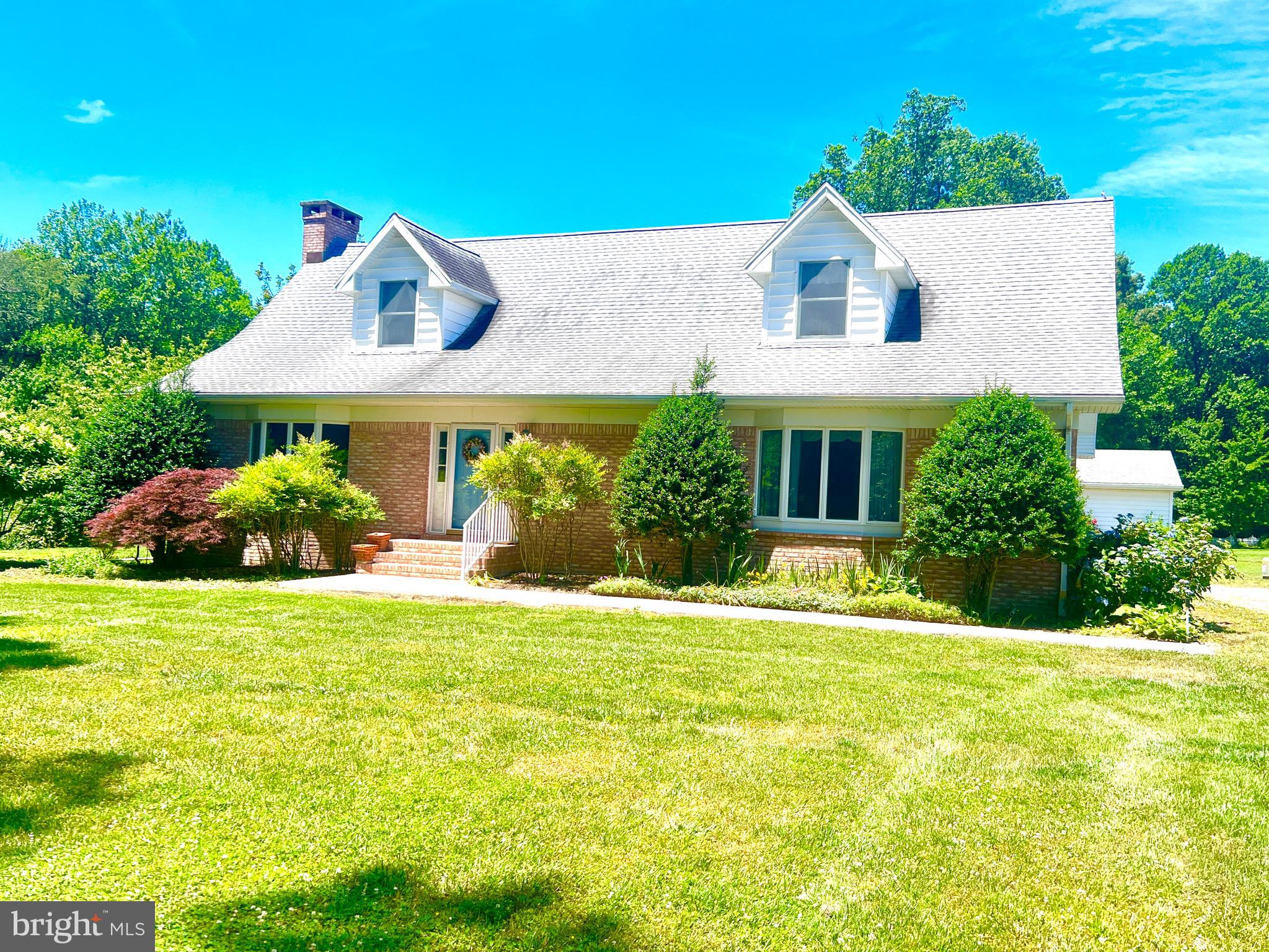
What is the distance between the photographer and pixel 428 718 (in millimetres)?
6152

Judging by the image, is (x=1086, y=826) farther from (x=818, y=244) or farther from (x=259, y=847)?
(x=818, y=244)

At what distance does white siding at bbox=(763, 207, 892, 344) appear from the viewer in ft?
51.5

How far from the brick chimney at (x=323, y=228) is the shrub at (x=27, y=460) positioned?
8395 mm

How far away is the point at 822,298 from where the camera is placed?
16172 millimetres

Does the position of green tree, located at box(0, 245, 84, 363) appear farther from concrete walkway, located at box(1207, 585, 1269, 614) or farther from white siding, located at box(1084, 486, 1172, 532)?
concrete walkway, located at box(1207, 585, 1269, 614)

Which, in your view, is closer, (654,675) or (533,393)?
(654,675)

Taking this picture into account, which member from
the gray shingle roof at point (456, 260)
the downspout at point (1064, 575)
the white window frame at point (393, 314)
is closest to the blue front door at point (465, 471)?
the white window frame at point (393, 314)

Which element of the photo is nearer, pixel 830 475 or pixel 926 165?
pixel 830 475

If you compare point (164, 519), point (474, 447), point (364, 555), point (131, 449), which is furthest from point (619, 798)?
point (131, 449)

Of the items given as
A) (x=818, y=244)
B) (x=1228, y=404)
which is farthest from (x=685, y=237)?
(x=1228, y=404)

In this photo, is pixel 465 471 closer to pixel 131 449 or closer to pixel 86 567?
pixel 131 449

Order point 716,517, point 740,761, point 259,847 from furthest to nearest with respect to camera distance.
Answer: point 716,517 < point 740,761 < point 259,847

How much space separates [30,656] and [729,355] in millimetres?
11545

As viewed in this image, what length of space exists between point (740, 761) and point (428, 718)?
2.15 m
